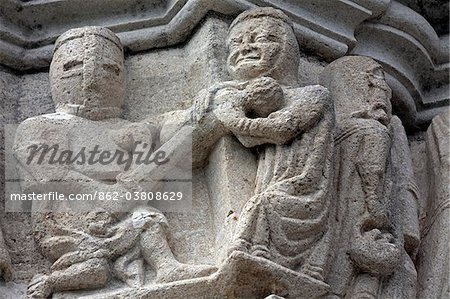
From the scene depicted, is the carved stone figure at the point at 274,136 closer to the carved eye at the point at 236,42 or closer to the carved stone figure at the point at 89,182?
the carved eye at the point at 236,42

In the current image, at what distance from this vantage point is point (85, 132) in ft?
14.7

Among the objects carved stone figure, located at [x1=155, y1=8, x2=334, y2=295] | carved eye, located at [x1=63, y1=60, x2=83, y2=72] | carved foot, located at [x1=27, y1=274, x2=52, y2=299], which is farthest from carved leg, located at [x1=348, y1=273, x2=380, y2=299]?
carved eye, located at [x1=63, y1=60, x2=83, y2=72]

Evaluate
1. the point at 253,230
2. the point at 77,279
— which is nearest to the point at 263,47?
the point at 253,230

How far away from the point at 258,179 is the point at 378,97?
64 cm

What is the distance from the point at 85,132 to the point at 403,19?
4.91 feet

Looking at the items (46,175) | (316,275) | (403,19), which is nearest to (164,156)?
(46,175)

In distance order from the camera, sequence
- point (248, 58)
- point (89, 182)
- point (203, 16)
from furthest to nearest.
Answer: point (203, 16)
point (248, 58)
point (89, 182)

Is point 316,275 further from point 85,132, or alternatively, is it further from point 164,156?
point 85,132

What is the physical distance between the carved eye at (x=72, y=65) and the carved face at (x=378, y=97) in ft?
3.34

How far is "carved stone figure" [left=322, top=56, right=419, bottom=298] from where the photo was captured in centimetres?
426

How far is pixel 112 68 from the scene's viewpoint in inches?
182

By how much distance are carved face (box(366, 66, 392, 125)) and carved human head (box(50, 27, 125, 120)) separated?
0.88 m

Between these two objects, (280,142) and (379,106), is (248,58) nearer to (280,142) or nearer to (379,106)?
(280,142)

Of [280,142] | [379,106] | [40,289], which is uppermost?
[379,106]
